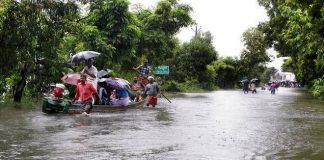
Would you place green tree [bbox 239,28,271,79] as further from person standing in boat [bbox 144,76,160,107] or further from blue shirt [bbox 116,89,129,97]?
blue shirt [bbox 116,89,129,97]

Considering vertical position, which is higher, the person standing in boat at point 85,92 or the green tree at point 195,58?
the green tree at point 195,58

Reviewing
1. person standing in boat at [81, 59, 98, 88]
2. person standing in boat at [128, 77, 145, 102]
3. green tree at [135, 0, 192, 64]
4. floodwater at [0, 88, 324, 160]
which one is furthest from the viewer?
green tree at [135, 0, 192, 64]

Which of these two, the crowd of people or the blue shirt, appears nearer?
the crowd of people

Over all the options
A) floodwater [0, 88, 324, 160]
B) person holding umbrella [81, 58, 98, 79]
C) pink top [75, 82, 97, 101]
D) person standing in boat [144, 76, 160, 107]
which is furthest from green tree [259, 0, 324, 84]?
person holding umbrella [81, 58, 98, 79]

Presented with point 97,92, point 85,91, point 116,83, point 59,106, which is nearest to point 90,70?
point 97,92

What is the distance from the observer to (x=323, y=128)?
13680 millimetres

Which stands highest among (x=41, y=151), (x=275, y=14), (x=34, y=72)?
(x=275, y=14)

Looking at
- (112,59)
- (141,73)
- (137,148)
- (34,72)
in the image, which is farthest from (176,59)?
(137,148)

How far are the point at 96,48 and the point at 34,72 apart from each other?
353 cm

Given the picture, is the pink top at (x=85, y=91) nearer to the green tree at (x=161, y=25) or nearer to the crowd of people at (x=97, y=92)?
the crowd of people at (x=97, y=92)

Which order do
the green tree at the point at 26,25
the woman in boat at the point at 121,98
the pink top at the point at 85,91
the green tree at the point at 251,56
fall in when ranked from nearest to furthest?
1. the green tree at the point at 26,25
2. the pink top at the point at 85,91
3. the woman in boat at the point at 121,98
4. the green tree at the point at 251,56

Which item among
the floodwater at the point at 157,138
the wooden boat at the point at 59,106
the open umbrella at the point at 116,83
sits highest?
the open umbrella at the point at 116,83

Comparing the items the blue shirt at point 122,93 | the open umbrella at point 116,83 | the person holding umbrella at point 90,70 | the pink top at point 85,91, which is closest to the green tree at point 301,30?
the pink top at point 85,91

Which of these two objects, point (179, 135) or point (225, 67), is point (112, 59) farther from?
point (225, 67)
